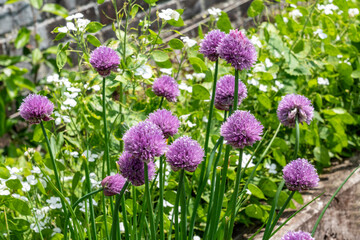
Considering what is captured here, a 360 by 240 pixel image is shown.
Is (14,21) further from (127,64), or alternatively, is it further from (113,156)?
(113,156)

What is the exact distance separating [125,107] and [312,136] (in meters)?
0.89

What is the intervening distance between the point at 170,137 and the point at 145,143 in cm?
54

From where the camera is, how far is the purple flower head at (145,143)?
2.75 feet

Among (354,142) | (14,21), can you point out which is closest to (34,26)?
(14,21)

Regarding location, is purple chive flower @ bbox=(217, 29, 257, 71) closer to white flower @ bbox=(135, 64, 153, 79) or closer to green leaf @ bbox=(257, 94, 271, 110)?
white flower @ bbox=(135, 64, 153, 79)

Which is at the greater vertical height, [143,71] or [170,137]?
[143,71]

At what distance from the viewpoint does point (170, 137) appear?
4.50 ft

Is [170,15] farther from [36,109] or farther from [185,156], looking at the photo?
[185,156]

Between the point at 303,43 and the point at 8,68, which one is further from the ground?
the point at 8,68

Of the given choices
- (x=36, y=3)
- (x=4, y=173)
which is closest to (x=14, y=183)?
(x=4, y=173)

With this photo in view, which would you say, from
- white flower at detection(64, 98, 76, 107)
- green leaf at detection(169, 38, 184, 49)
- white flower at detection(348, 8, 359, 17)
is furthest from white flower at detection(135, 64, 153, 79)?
white flower at detection(348, 8, 359, 17)

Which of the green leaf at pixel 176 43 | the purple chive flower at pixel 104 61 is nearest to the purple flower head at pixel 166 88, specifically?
the purple chive flower at pixel 104 61

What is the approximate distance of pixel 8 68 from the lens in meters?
2.59

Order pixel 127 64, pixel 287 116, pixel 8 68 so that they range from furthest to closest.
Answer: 1. pixel 8 68
2. pixel 127 64
3. pixel 287 116
